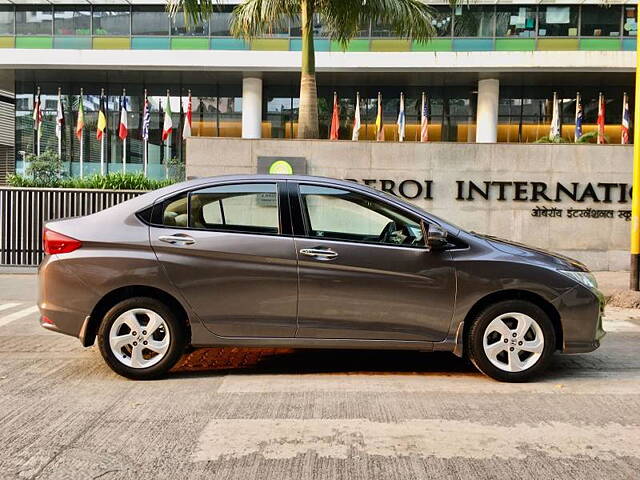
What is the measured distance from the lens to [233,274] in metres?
5.00

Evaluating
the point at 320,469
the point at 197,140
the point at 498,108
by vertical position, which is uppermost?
the point at 498,108

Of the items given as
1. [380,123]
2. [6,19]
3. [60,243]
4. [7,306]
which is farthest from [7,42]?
[60,243]

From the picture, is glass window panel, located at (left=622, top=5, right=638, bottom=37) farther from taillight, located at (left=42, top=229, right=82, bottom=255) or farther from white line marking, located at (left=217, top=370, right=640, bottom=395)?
taillight, located at (left=42, top=229, right=82, bottom=255)

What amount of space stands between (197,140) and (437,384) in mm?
9696

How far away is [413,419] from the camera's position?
14.0ft

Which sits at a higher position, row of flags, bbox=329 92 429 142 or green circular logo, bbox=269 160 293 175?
row of flags, bbox=329 92 429 142

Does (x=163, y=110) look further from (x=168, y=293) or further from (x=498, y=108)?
(x=168, y=293)

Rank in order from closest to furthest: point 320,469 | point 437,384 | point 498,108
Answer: point 320,469 → point 437,384 → point 498,108

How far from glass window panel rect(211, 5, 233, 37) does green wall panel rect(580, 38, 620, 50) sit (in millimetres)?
15436

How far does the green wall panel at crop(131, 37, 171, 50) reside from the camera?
2701cm

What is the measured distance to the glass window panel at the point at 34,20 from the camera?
27.7 meters

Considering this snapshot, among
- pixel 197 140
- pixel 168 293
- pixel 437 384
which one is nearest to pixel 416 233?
pixel 437 384

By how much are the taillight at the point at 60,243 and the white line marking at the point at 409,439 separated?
1.96 meters

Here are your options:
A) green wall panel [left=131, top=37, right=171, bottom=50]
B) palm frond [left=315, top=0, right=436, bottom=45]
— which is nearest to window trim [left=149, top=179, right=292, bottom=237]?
palm frond [left=315, top=0, right=436, bottom=45]
